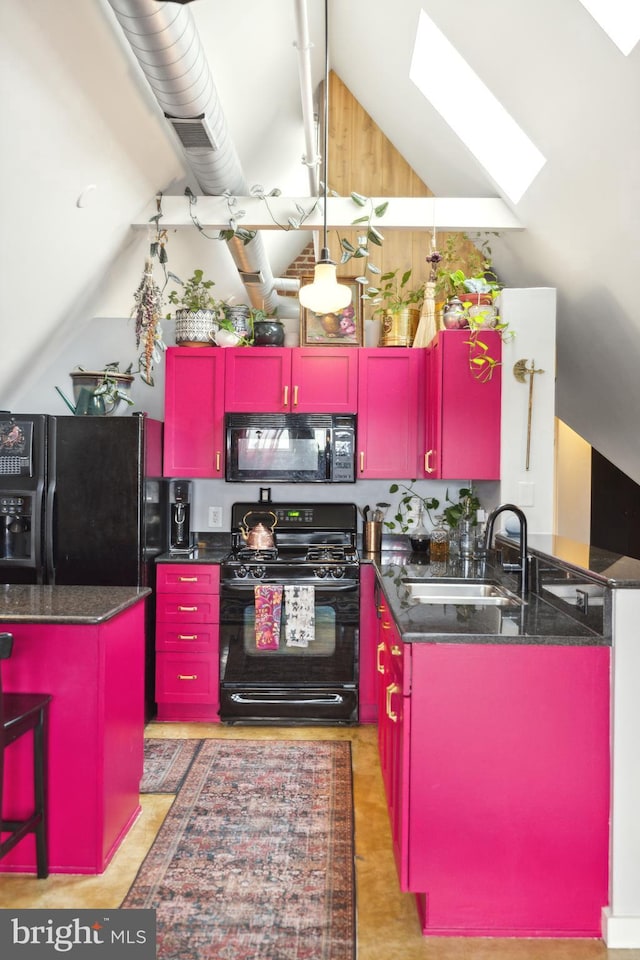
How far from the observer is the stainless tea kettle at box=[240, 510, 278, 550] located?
402 cm

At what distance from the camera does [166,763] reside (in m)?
3.20

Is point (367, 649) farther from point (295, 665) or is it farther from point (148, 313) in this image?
point (148, 313)

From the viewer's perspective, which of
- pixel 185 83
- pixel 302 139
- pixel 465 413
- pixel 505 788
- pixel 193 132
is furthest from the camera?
pixel 302 139

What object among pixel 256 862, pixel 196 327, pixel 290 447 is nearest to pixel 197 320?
pixel 196 327

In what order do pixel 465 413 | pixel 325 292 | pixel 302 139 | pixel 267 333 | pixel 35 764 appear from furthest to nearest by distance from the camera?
1. pixel 302 139
2. pixel 267 333
3. pixel 465 413
4. pixel 325 292
5. pixel 35 764

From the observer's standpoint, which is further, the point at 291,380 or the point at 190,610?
the point at 291,380

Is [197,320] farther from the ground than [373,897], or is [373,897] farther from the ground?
[197,320]

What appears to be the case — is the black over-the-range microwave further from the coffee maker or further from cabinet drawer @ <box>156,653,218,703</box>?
cabinet drawer @ <box>156,653,218,703</box>

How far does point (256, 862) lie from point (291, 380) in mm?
2485

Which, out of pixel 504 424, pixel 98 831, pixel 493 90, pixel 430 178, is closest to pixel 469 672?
pixel 98 831

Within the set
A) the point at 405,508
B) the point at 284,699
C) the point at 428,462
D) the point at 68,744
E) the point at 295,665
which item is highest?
the point at 428,462

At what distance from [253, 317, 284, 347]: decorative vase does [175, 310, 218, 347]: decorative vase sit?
0.24 metres

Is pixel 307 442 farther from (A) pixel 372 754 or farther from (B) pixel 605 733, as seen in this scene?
(B) pixel 605 733

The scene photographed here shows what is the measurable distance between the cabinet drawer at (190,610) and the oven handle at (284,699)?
16.6 inches
